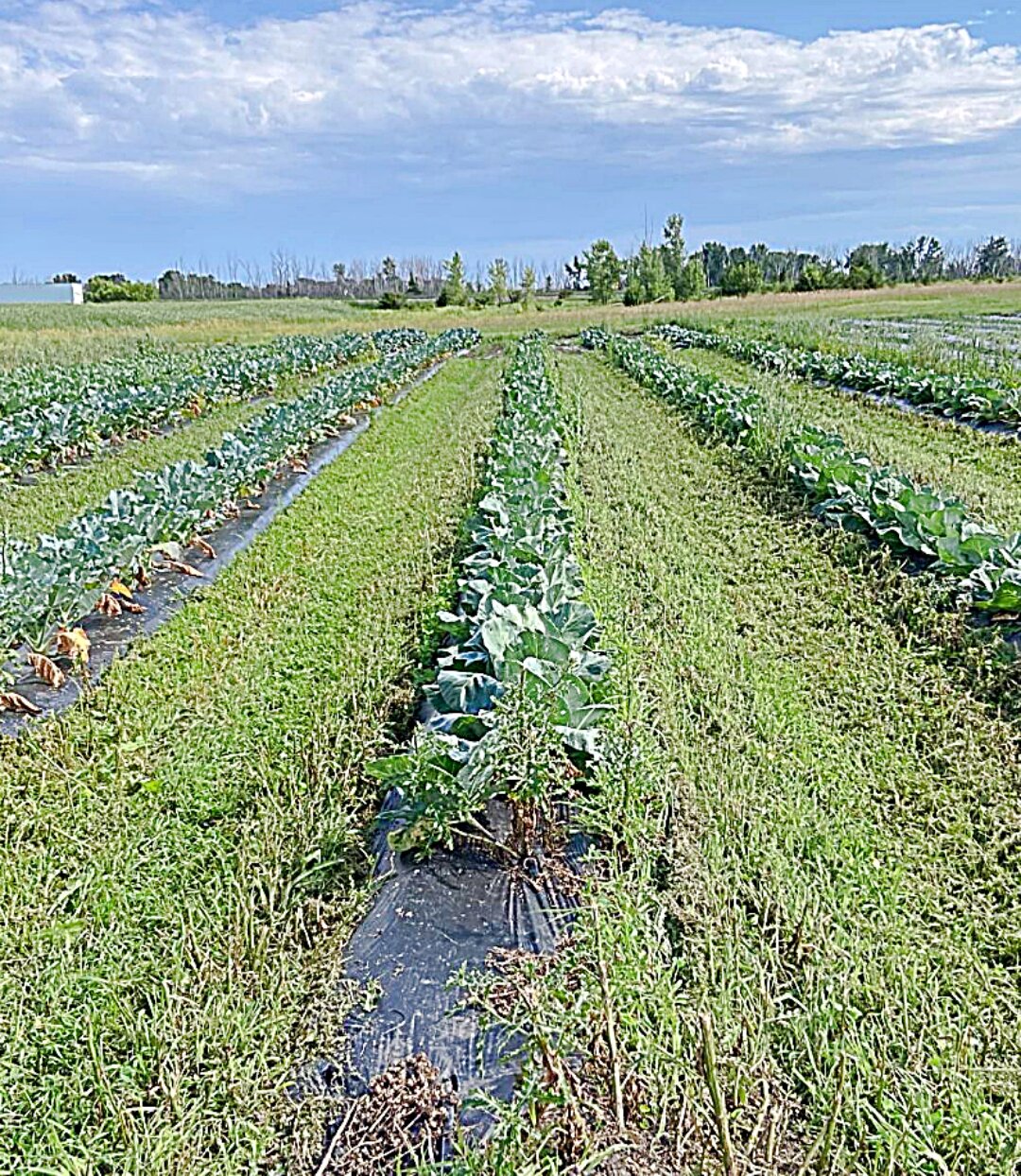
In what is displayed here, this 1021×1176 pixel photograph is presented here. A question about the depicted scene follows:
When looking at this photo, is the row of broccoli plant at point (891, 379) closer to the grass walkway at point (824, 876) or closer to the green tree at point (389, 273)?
the grass walkway at point (824, 876)

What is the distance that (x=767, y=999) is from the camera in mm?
2518

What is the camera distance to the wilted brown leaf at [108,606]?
5.74m

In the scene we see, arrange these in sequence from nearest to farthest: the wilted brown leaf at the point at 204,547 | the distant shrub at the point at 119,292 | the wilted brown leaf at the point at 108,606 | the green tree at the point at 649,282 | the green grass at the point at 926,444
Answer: the wilted brown leaf at the point at 108,606 → the wilted brown leaf at the point at 204,547 → the green grass at the point at 926,444 → the green tree at the point at 649,282 → the distant shrub at the point at 119,292

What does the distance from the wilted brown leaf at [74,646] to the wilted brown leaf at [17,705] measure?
1.55 ft

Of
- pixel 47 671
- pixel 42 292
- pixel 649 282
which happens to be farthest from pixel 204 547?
pixel 42 292

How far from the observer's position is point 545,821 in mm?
3518

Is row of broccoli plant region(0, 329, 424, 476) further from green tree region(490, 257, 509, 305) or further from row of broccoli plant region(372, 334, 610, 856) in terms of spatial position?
green tree region(490, 257, 509, 305)

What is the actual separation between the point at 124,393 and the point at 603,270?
1726 inches

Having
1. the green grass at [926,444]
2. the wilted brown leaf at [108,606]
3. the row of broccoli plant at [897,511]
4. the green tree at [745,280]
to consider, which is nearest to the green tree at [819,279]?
the green tree at [745,280]

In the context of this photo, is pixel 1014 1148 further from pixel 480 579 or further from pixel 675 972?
pixel 480 579

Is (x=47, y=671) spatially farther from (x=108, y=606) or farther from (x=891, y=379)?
(x=891, y=379)

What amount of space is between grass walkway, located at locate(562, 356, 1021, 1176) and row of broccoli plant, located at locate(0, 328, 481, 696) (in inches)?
109

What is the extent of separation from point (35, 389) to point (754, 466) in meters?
10.8

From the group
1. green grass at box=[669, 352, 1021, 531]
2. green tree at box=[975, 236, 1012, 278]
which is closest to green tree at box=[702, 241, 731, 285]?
green tree at box=[975, 236, 1012, 278]
